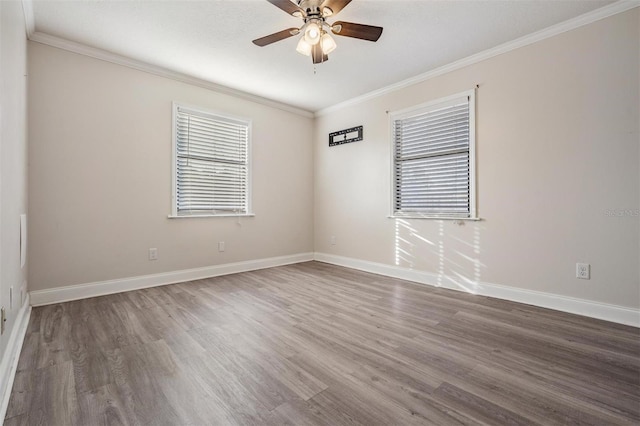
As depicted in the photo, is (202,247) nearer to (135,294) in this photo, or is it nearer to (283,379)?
(135,294)

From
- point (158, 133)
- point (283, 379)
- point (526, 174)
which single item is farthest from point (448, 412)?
point (158, 133)

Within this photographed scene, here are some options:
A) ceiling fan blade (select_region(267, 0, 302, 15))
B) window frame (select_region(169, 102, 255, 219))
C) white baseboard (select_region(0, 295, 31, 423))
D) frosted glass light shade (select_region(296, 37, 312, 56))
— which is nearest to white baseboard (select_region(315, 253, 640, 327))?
window frame (select_region(169, 102, 255, 219))

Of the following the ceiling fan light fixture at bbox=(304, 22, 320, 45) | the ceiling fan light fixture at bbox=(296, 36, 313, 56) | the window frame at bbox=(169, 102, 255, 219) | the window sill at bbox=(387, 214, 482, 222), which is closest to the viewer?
the ceiling fan light fixture at bbox=(304, 22, 320, 45)

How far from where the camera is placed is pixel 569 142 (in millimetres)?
2695

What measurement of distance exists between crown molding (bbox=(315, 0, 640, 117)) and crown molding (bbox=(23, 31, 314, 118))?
176cm

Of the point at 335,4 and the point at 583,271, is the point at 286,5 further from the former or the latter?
the point at 583,271

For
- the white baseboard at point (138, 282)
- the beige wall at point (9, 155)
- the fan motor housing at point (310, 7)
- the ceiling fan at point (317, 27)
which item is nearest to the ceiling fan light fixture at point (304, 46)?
the ceiling fan at point (317, 27)

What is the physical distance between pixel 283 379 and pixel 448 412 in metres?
0.84

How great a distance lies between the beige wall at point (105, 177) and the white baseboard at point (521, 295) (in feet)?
7.26

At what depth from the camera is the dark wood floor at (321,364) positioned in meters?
1.38

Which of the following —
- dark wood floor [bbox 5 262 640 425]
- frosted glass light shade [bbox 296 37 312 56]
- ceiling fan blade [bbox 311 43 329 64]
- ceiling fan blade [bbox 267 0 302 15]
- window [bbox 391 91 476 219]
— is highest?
ceiling fan blade [bbox 267 0 302 15]

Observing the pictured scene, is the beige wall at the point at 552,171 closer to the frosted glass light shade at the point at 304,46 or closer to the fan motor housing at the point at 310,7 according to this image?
the frosted glass light shade at the point at 304,46

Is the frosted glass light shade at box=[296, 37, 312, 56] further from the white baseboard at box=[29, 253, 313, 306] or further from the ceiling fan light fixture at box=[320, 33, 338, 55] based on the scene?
the white baseboard at box=[29, 253, 313, 306]

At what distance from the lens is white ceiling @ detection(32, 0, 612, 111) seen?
2.46m
